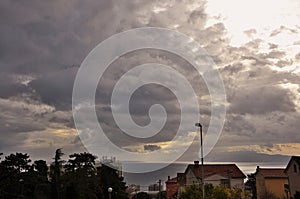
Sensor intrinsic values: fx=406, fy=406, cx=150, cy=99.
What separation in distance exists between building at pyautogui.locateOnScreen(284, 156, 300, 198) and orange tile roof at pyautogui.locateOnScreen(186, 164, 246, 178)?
60.5 feet

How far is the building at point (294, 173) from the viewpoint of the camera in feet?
201

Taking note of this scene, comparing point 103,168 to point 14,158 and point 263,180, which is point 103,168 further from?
point 263,180

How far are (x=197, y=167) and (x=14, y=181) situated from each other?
39140mm

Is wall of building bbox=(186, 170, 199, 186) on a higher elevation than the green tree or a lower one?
higher

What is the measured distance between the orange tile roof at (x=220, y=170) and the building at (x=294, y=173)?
18.4 meters

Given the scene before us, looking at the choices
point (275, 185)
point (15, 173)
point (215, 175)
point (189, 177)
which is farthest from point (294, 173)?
point (15, 173)

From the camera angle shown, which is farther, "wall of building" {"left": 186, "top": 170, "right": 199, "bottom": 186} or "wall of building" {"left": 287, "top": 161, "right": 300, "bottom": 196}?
"wall of building" {"left": 186, "top": 170, "right": 199, "bottom": 186}

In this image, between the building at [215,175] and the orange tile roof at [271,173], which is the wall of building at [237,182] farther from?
the orange tile roof at [271,173]

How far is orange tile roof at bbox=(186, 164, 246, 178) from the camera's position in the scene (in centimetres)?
8200

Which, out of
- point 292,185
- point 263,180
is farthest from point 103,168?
point 292,185

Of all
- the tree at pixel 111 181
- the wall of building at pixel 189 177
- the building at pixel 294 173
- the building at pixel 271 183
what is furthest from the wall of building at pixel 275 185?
the tree at pixel 111 181

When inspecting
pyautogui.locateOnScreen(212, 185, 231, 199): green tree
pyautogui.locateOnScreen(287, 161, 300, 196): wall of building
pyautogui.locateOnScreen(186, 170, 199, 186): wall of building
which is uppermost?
pyautogui.locateOnScreen(186, 170, 199, 186): wall of building

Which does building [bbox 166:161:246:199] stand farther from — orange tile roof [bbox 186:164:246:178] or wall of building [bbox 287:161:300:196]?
wall of building [bbox 287:161:300:196]

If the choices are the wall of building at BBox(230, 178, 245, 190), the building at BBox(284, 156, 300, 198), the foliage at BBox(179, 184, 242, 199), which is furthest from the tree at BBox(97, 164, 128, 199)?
the foliage at BBox(179, 184, 242, 199)
